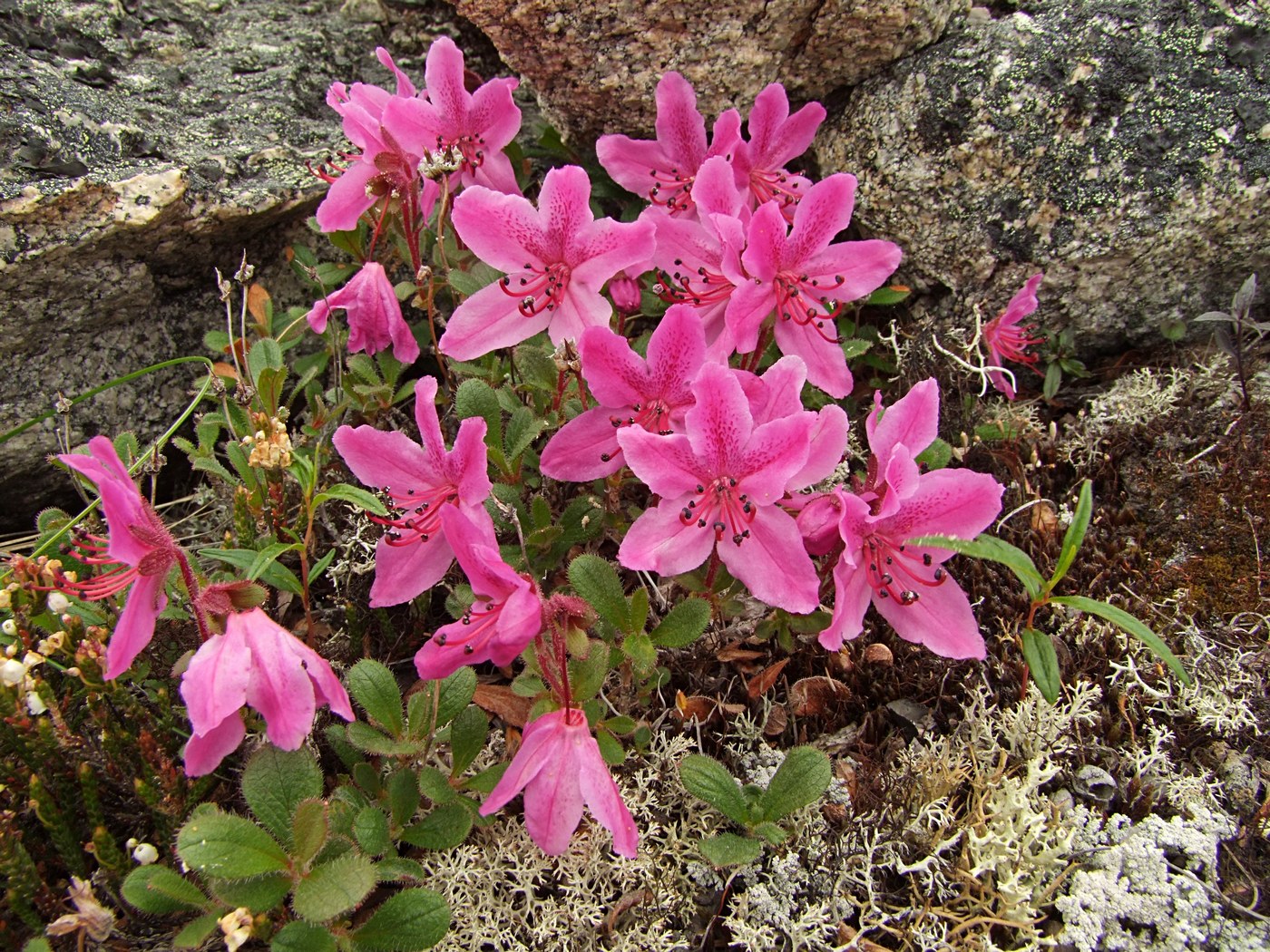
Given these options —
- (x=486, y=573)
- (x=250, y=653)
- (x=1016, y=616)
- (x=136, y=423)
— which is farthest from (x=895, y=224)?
(x=136, y=423)

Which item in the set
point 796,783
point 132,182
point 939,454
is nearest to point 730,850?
point 796,783

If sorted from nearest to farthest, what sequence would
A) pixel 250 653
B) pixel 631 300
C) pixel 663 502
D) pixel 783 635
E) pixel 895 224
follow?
pixel 250 653, pixel 663 502, pixel 783 635, pixel 631 300, pixel 895 224

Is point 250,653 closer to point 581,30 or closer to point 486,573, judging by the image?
point 486,573

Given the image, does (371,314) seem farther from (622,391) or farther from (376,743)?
(376,743)

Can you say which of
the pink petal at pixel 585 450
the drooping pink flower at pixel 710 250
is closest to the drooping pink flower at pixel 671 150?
the drooping pink flower at pixel 710 250

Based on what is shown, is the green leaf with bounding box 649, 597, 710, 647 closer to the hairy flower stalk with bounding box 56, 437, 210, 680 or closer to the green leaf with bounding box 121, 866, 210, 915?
the hairy flower stalk with bounding box 56, 437, 210, 680

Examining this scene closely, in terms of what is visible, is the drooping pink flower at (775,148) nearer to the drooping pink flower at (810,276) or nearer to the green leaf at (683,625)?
the drooping pink flower at (810,276)

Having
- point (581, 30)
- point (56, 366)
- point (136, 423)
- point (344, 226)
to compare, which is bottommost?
point (136, 423)
